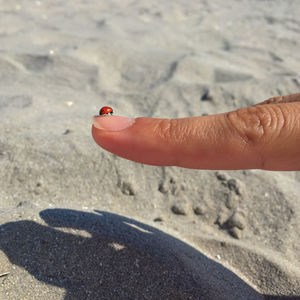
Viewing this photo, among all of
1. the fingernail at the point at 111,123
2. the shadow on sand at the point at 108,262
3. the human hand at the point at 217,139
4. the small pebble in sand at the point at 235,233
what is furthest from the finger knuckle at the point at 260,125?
the small pebble in sand at the point at 235,233

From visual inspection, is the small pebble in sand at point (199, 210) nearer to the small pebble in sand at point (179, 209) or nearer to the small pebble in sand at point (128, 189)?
the small pebble in sand at point (179, 209)

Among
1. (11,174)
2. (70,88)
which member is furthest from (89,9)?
(11,174)

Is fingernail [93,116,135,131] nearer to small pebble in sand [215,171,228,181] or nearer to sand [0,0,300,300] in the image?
sand [0,0,300,300]

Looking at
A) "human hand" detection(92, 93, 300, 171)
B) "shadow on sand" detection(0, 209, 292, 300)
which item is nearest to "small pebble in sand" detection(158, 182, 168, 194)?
"shadow on sand" detection(0, 209, 292, 300)

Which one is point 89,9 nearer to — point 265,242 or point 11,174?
point 11,174

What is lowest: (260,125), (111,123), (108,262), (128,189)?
(128,189)

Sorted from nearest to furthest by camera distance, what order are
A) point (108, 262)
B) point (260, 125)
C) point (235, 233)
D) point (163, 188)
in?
1. point (260, 125)
2. point (108, 262)
3. point (235, 233)
4. point (163, 188)

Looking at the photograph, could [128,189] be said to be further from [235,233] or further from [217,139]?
[217,139]

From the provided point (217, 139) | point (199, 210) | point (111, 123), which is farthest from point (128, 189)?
point (217, 139)
